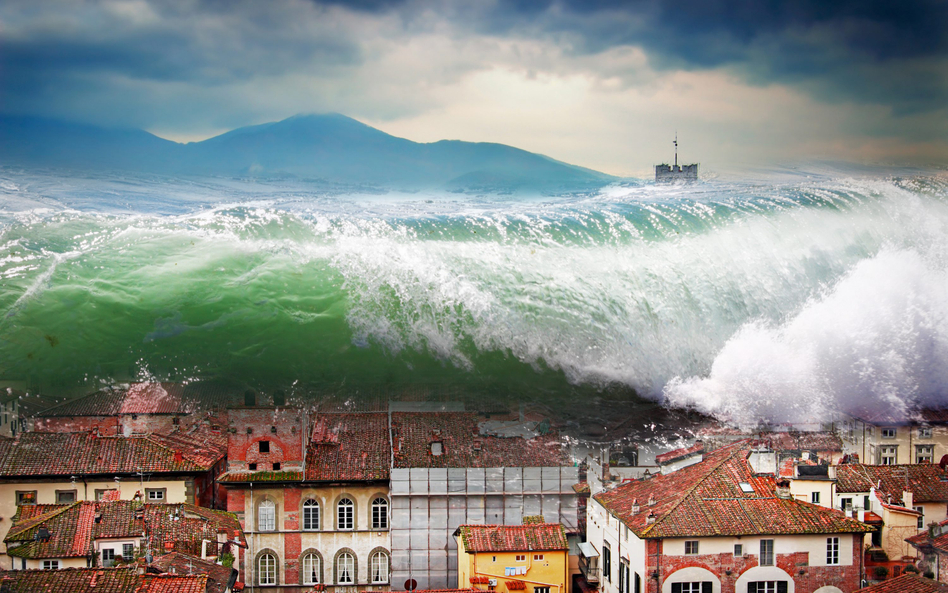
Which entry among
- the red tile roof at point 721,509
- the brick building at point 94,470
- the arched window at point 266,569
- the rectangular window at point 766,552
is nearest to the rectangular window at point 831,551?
the red tile roof at point 721,509

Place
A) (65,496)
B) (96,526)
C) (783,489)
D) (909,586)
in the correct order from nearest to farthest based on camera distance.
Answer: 1. (909,586)
2. (96,526)
3. (783,489)
4. (65,496)

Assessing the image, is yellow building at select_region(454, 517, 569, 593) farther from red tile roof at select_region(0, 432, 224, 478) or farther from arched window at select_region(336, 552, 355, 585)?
red tile roof at select_region(0, 432, 224, 478)

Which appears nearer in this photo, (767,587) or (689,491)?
(767,587)

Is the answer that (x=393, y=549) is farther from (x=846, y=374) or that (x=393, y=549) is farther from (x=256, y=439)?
Result: (x=846, y=374)

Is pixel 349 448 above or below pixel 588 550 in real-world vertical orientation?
above

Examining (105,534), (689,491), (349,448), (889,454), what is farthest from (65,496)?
(889,454)

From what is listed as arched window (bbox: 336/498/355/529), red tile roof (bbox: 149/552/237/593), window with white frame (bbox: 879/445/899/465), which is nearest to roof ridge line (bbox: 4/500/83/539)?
red tile roof (bbox: 149/552/237/593)

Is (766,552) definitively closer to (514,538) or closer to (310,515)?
(514,538)

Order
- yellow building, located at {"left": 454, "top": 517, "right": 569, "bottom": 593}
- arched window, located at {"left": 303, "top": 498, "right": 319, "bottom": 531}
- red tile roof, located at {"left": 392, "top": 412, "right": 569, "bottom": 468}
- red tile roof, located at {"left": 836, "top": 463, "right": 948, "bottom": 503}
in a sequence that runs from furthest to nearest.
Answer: arched window, located at {"left": 303, "top": 498, "right": 319, "bottom": 531}
red tile roof, located at {"left": 392, "top": 412, "right": 569, "bottom": 468}
red tile roof, located at {"left": 836, "top": 463, "right": 948, "bottom": 503}
yellow building, located at {"left": 454, "top": 517, "right": 569, "bottom": 593}
